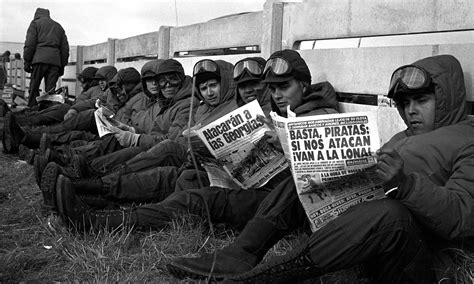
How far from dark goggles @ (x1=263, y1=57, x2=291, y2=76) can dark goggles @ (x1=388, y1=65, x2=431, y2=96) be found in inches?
36.1

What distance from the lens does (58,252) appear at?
3.44m

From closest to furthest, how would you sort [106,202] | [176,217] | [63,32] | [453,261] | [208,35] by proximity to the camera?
[453,261] → [176,217] → [106,202] → [208,35] → [63,32]

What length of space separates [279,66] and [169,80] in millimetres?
2544

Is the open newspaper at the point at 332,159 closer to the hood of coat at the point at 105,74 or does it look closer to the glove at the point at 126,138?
the glove at the point at 126,138

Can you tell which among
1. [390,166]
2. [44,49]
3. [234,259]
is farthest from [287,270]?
[44,49]

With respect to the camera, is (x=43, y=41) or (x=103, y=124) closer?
(x=103, y=124)

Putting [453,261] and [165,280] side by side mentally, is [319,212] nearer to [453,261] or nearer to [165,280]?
[453,261]

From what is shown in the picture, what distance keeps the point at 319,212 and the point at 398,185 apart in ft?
1.55

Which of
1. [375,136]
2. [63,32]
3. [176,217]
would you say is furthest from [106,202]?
[63,32]

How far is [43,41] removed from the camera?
1113 cm

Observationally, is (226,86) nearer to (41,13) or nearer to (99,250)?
(99,250)

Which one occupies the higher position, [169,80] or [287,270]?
[169,80]

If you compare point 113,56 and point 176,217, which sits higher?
point 113,56

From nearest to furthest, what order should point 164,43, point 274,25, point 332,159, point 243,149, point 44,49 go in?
point 332,159 → point 243,149 → point 274,25 → point 164,43 → point 44,49
